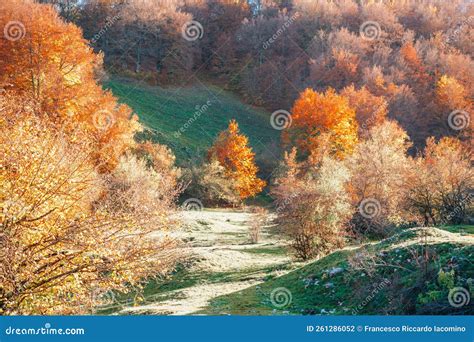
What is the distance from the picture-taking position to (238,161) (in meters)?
62.8

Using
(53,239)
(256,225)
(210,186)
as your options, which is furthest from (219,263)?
(210,186)

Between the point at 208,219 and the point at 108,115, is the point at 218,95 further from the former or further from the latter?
the point at 208,219

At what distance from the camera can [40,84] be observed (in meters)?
47.1

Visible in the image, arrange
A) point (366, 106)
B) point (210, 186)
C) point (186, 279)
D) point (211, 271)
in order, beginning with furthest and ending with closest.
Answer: point (366, 106)
point (210, 186)
point (211, 271)
point (186, 279)

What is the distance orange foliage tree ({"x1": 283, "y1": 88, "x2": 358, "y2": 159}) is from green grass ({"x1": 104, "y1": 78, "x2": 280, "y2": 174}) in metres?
5.07

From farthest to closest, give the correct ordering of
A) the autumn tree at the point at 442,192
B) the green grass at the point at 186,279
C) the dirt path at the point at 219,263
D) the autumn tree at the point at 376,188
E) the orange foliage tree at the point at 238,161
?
the orange foliage tree at the point at 238,161 < the autumn tree at the point at 376,188 < the autumn tree at the point at 442,192 < the green grass at the point at 186,279 < the dirt path at the point at 219,263

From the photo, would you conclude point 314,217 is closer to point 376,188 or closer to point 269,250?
point 269,250

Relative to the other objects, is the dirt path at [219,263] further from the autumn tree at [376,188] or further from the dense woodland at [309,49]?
the dense woodland at [309,49]

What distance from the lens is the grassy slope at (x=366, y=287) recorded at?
1367 cm

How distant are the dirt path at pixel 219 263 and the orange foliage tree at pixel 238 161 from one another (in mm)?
16014

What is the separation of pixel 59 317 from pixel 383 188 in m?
29.9

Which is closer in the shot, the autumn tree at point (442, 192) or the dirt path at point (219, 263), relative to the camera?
the dirt path at point (219, 263)

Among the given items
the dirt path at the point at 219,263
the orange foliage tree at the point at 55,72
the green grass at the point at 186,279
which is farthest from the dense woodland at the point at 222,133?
the dirt path at the point at 219,263

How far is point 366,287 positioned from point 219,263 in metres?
13.0
